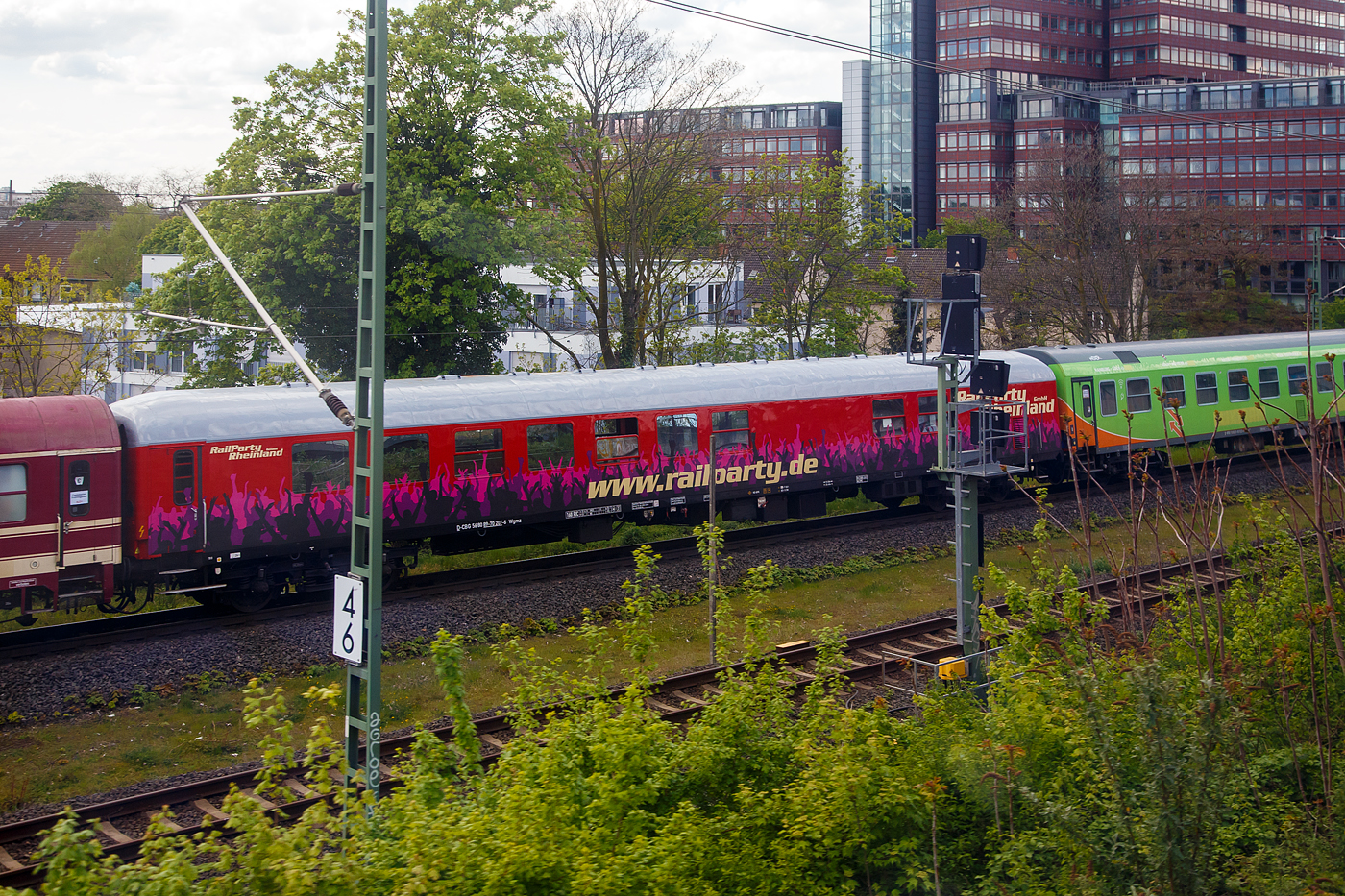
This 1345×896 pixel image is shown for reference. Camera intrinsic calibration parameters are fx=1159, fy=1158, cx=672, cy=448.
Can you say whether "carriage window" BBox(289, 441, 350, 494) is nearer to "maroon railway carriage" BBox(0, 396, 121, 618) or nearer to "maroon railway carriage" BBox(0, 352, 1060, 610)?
"maroon railway carriage" BBox(0, 352, 1060, 610)

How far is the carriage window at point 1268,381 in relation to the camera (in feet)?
96.7

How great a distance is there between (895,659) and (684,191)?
23414 mm

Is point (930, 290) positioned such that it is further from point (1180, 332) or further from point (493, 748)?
point (493, 748)

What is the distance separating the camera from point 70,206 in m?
73.5

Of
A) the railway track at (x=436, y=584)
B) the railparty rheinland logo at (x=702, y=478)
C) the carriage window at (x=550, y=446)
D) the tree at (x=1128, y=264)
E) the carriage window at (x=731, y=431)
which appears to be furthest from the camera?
the tree at (x=1128, y=264)

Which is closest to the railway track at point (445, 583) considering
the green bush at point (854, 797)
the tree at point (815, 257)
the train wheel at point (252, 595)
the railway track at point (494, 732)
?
the train wheel at point (252, 595)

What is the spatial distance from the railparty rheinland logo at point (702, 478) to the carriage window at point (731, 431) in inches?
15.2

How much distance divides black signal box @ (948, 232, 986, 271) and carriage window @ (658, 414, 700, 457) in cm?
844


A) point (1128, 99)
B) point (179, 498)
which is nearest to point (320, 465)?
point (179, 498)

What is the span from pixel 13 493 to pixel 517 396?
771 cm

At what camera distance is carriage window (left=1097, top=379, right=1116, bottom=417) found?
27219 millimetres

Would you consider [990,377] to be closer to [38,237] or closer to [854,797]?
[854,797]

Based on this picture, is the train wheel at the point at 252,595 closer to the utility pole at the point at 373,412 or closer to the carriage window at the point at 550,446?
the carriage window at the point at 550,446

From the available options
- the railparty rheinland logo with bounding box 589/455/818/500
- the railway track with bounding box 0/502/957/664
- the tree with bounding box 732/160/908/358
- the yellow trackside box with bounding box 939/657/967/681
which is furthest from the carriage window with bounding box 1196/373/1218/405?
the yellow trackside box with bounding box 939/657/967/681
